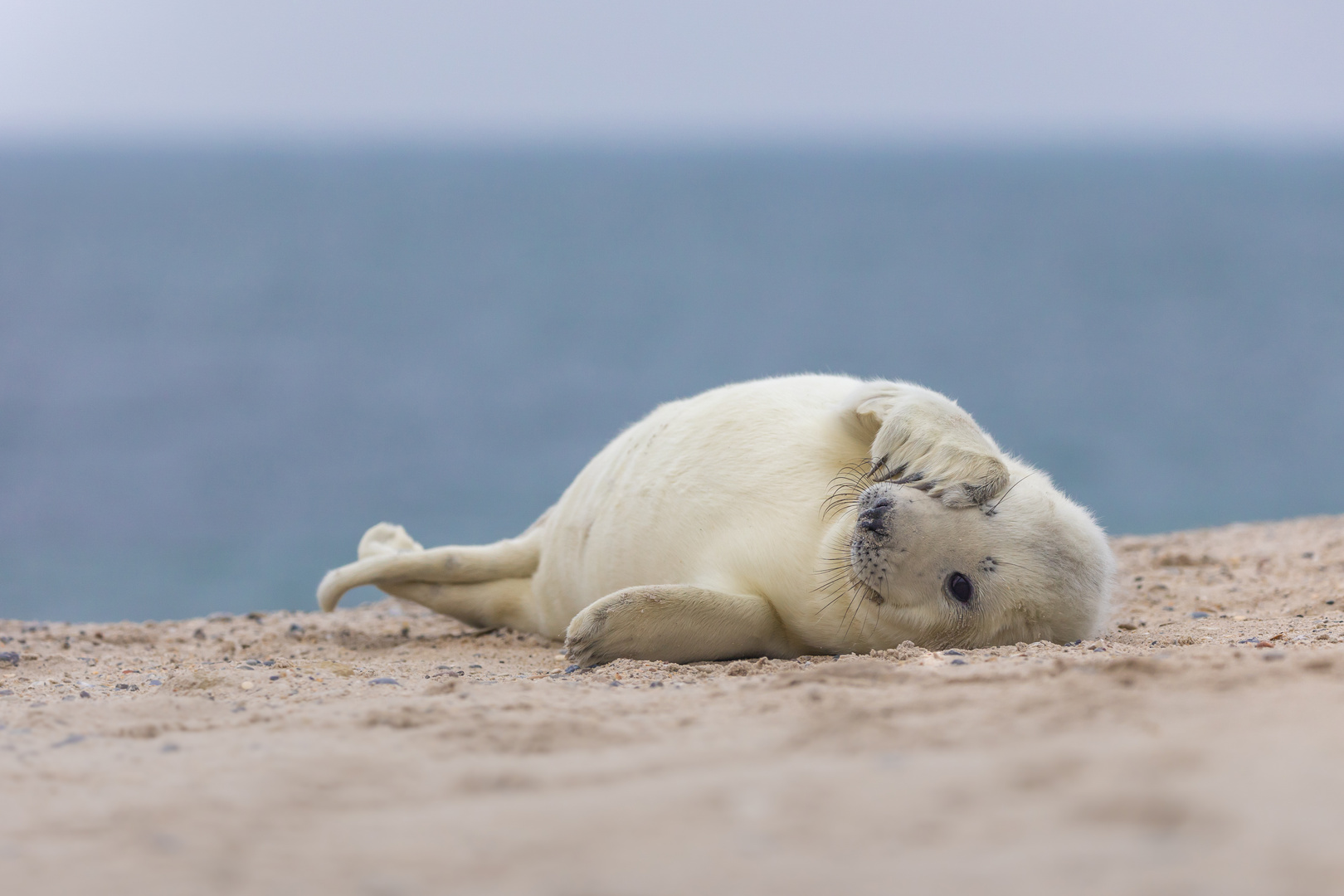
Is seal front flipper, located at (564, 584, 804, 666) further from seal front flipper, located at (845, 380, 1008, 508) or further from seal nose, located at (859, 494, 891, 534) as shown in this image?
seal front flipper, located at (845, 380, 1008, 508)

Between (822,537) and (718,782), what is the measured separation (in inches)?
79.7

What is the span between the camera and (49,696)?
3.43m

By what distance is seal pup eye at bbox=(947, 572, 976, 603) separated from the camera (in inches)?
140

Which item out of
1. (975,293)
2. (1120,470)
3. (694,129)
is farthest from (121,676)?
(694,129)

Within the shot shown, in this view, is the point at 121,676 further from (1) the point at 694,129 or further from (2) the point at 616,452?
(1) the point at 694,129

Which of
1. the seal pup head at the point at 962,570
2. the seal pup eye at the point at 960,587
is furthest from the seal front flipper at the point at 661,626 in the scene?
the seal pup eye at the point at 960,587

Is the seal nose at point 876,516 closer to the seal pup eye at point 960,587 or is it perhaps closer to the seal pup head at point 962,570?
the seal pup head at point 962,570

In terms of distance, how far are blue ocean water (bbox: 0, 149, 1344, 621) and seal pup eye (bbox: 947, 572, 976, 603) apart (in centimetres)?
1613

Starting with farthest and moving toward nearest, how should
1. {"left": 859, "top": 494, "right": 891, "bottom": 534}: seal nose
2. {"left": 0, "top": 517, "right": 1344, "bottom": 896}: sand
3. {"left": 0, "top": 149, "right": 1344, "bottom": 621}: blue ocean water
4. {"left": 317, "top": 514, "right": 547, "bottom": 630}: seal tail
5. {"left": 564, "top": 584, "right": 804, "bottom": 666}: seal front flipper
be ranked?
→ {"left": 0, "top": 149, "right": 1344, "bottom": 621}: blue ocean water → {"left": 317, "top": 514, "right": 547, "bottom": 630}: seal tail → {"left": 564, "top": 584, "right": 804, "bottom": 666}: seal front flipper → {"left": 859, "top": 494, "right": 891, "bottom": 534}: seal nose → {"left": 0, "top": 517, "right": 1344, "bottom": 896}: sand

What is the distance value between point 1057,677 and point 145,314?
32.6 meters

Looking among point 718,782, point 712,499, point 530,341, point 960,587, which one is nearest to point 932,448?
point 960,587

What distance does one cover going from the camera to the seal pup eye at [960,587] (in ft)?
11.7

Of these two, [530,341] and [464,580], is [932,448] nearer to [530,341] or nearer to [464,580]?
[464,580]

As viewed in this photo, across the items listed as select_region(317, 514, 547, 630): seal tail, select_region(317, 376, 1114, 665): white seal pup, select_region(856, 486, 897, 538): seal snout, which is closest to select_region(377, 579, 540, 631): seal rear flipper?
Result: select_region(317, 514, 547, 630): seal tail
